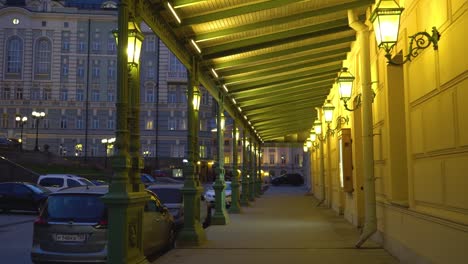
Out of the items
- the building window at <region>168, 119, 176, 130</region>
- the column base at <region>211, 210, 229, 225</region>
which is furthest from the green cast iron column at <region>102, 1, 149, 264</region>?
the building window at <region>168, 119, 176, 130</region>

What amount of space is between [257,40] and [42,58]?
6177cm

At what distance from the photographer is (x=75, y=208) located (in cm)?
885

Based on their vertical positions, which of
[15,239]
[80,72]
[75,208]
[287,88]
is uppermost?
[80,72]

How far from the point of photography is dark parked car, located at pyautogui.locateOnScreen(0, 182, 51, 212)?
2328cm

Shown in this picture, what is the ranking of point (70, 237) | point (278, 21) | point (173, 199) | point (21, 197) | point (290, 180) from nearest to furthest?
1. point (70, 237)
2. point (278, 21)
3. point (173, 199)
4. point (21, 197)
5. point (290, 180)

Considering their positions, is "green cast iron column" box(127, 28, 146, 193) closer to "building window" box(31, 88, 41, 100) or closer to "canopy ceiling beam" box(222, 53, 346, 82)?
"canopy ceiling beam" box(222, 53, 346, 82)

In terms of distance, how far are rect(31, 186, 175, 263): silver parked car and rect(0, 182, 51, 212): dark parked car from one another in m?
15.2

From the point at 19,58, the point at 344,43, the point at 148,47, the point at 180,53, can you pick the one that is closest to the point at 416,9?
the point at 180,53

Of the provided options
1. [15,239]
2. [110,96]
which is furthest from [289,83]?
[110,96]

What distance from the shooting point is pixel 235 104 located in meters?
20.7

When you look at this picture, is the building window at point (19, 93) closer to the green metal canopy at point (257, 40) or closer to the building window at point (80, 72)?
the building window at point (80, 72)

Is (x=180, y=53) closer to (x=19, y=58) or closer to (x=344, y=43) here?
(x=344, y=43)

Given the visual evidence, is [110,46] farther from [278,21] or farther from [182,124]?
[278,21]

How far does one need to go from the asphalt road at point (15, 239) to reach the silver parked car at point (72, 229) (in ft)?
7.24
